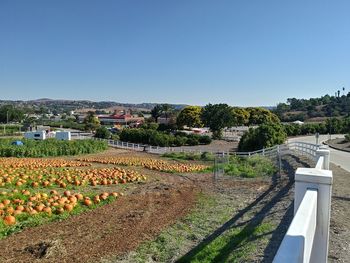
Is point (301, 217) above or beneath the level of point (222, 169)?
above

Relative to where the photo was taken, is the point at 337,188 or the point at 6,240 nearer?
the point at 6,240

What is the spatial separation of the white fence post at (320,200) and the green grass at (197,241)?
3491 mm

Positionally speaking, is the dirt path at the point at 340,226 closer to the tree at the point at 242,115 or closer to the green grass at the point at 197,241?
the green grass at the point at 197,241

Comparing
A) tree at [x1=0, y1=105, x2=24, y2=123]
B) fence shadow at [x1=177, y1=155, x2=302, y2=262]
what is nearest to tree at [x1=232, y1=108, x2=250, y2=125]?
tree at [x1=0, y1=105, x2=24, y2=123]

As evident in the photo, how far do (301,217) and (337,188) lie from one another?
10694mm

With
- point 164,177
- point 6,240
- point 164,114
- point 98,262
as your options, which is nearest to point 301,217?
point 98,262

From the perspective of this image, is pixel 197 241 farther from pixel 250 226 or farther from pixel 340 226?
pixel 340 226

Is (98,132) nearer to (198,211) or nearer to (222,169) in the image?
(222,169)

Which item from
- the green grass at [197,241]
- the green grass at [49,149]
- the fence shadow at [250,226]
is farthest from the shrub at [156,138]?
the green grass at [197,241]

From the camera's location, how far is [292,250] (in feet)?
8.55

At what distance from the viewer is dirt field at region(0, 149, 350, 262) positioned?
8.40 m

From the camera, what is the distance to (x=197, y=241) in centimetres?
971

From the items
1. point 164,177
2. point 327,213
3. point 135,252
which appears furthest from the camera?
point 164,177

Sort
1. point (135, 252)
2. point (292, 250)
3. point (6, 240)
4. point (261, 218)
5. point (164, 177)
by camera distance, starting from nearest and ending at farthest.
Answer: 1. point (292, 250)
2. point (135, 252)
3. point (6, 240)
4. point (261, 218)
5. point (164, 177)
